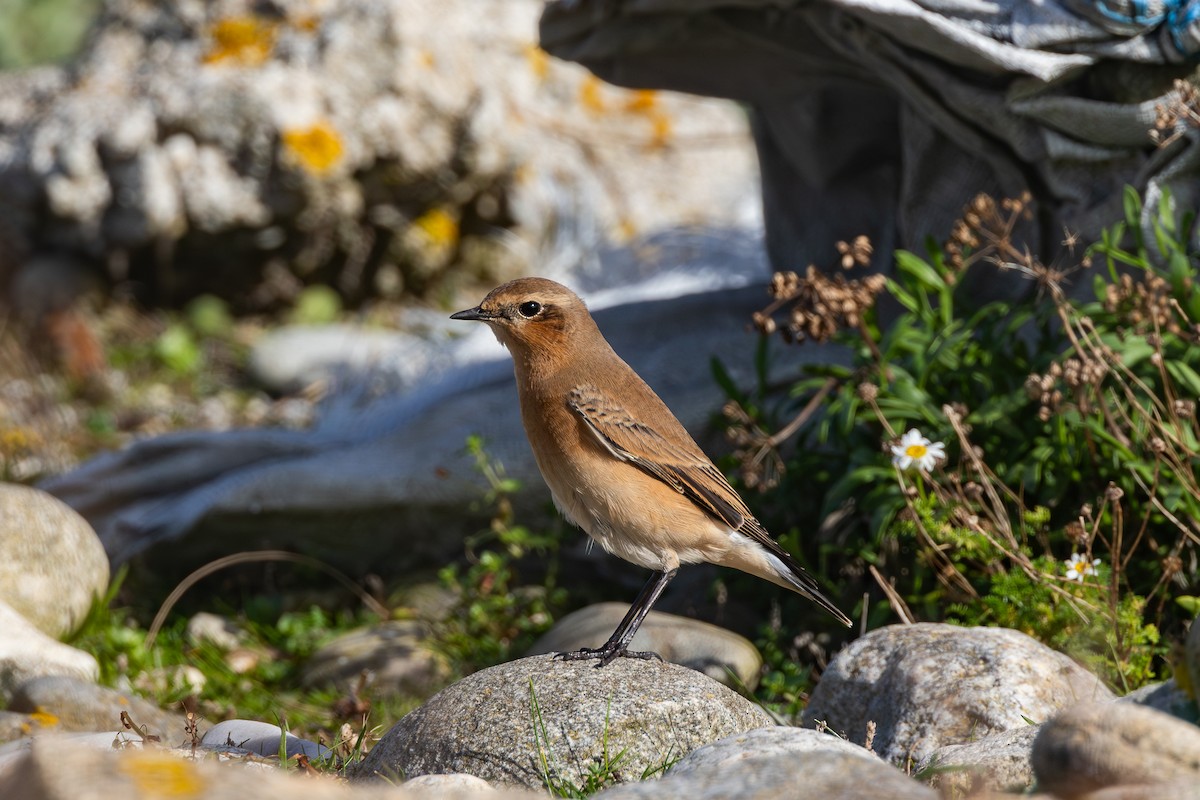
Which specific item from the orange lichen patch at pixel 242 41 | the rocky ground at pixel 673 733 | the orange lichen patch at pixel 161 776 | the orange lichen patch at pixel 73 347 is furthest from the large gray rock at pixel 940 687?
the orange lichen patch at pixel 242 41

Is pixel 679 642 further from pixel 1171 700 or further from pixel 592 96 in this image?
pixel 592 96

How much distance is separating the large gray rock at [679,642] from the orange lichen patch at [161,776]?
2.77 m

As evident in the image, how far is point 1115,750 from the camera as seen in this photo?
2.55m

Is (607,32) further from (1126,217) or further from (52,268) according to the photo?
(52,268)

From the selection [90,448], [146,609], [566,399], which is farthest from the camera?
[90,448]

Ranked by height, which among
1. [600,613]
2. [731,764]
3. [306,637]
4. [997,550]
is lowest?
[306,637]

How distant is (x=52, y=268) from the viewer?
30.3ft

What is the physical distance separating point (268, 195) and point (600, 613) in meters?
5.18

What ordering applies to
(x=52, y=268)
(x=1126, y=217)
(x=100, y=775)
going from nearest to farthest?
(x=100, y=775) → (x=1126, y=217) → (x=52, y=268)

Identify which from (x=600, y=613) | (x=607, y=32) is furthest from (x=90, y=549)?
(x=607, y=32)

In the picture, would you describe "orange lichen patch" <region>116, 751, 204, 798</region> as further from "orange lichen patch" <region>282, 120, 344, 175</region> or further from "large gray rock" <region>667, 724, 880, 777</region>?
"orange lichen patch" <region>282, 120, 344, 175</region>

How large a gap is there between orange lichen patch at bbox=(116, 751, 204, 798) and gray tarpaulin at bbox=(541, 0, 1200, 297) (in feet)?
13.7

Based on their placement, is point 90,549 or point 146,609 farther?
point 146,609

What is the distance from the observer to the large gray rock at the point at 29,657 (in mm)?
4879
